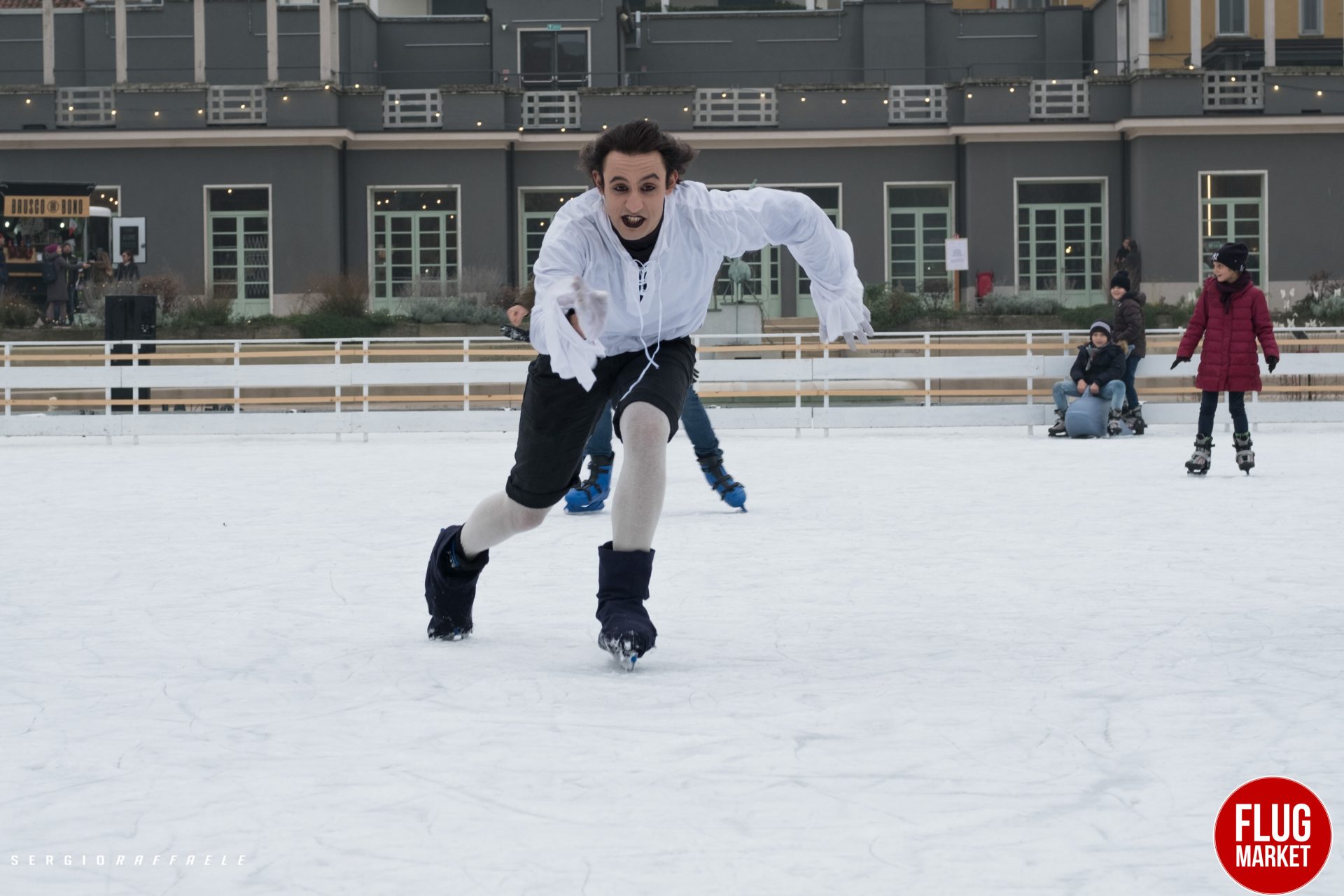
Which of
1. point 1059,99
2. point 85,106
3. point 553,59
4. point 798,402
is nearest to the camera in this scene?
point 798,402

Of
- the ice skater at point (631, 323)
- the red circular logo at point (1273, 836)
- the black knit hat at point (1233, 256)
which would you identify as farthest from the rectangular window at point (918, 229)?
the red circular logo at point (1273, 836)

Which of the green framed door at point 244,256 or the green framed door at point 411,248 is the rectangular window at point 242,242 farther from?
the green framed door at point 411,248

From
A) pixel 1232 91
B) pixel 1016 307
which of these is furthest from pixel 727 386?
pixel 1232 91

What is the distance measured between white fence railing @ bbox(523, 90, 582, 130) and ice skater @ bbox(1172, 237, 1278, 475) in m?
22.6

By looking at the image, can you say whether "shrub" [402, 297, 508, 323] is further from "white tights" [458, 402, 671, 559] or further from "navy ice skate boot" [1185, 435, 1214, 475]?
"white tights" [458, 402, 671, 559]

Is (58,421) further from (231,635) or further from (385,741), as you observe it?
(385,741)

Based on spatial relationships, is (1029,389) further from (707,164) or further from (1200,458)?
(707,164)

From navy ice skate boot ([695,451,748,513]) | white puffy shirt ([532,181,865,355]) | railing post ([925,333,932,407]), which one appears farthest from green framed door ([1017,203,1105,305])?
white puffy shirt ([532,181,865,355])

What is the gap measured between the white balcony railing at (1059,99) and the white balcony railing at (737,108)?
5005 mm

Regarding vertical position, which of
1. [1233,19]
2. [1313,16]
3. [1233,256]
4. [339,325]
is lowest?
[1233,256]

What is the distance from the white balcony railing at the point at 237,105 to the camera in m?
30.5

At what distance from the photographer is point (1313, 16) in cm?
3691

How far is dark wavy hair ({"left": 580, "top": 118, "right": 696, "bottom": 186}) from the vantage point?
162 inches

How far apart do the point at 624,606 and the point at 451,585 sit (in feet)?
2.14
